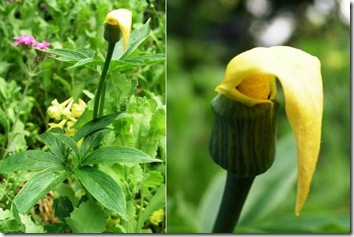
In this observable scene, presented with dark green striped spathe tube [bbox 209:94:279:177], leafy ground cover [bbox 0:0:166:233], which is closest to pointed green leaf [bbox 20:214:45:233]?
leafy ground cover [bbox 0:0:166:233]

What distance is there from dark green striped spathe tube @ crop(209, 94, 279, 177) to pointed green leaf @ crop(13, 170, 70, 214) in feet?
1.40

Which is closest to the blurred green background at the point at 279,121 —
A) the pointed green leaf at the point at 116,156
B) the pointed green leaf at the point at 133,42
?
the pointed green leaf at the point at 116,156

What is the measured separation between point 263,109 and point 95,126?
0.47 meters

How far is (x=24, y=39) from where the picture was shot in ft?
4.11

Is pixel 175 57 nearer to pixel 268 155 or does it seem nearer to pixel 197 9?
pixel 197 9

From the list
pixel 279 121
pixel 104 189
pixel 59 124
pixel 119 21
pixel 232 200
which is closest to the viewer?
pixel 232 200

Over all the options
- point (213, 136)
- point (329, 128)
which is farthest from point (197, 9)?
point (213, 136)

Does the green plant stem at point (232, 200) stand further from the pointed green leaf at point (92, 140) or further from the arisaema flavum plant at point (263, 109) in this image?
the pointed green leaf at point (92, 140)

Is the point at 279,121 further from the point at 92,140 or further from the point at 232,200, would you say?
the point at 232,200

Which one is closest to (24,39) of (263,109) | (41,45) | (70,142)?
(41,45)

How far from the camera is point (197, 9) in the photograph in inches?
68.1

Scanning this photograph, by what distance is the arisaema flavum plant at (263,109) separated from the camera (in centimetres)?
67

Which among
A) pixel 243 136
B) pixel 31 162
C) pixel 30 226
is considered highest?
pixel 243 136

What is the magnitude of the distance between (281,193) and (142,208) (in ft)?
0.74
